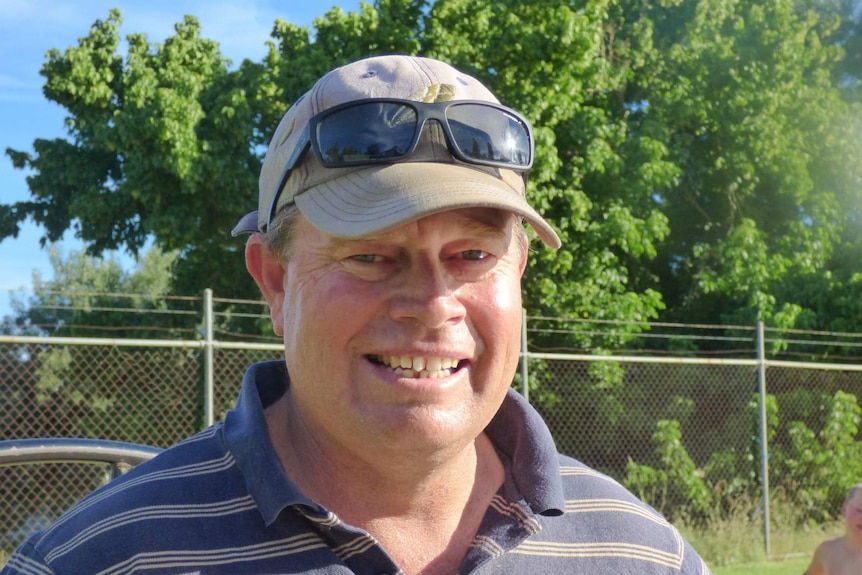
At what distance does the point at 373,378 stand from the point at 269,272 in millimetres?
330

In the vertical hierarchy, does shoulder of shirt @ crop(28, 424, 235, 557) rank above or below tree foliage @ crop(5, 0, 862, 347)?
below

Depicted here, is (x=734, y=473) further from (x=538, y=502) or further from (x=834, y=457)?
(x=538, y=502)

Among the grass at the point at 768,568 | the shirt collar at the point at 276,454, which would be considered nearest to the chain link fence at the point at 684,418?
the grass at the point at 768,568

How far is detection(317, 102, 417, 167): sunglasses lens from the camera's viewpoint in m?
1.55

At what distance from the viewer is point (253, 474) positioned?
1.56 metres

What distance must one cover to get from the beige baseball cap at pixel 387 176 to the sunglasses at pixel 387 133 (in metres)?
0.01

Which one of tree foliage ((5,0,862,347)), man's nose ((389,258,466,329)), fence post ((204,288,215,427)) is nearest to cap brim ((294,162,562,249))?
man's nose ((389,258,466,329))

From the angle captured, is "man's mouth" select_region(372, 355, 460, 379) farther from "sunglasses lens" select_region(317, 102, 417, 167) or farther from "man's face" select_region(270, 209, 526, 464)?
"sunglasses lens" select_region(317, 102, 417, 167)

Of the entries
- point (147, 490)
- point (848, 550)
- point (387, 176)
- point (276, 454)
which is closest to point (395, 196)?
point (387, 176)

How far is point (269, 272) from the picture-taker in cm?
173

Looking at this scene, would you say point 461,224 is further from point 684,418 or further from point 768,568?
point 684,418

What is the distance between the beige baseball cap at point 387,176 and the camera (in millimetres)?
1479

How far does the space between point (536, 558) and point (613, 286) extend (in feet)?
43.2

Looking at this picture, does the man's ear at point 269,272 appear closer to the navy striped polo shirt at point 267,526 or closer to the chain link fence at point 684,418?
the navy striped polo shirt at point 267,526
